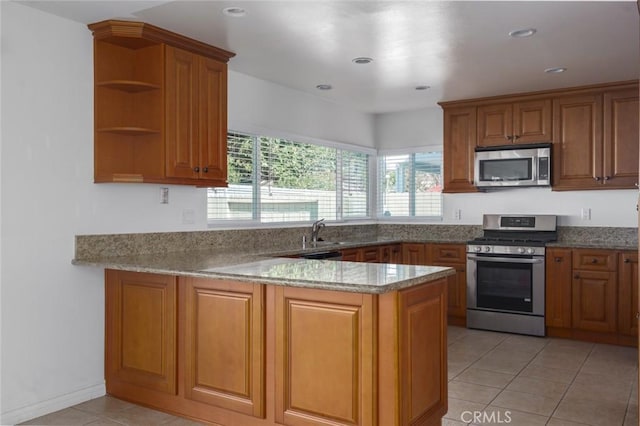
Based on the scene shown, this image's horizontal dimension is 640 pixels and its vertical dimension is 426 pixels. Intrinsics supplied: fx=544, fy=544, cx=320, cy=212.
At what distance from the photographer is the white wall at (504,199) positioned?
5316 mm

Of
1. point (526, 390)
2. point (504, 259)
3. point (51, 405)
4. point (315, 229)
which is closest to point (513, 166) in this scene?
point (504, 259)

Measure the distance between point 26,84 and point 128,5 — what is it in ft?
2.46

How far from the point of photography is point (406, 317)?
251 cm

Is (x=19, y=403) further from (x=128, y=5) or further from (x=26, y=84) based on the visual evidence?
(x=128, y=5)

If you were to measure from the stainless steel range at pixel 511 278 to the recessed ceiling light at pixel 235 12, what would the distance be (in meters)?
3.34

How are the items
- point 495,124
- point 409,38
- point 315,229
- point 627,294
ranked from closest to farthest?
1. point 409,38
2. point 627,294
3. point 315,229
4. point 495,124

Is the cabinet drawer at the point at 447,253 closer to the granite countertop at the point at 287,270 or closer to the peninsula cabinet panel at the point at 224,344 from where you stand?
the granite countertop at the point at 287,270

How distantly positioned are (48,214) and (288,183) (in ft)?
8.13

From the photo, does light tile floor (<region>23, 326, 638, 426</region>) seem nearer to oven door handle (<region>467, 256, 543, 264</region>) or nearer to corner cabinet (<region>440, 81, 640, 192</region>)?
oven door handle (<region>467, 256, 543, 264</region>)

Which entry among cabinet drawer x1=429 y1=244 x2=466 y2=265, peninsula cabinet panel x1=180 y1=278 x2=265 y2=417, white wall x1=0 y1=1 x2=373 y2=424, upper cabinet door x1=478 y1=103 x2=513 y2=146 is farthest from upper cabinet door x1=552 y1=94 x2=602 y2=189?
white wall x1=0 y1=1 x2=373 y2=424

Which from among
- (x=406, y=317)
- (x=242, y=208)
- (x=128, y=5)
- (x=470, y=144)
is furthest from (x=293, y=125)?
(x=406, y=317)

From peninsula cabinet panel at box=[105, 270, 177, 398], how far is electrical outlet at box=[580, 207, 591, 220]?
4207mm

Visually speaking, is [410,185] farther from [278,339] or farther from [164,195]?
[278,339]

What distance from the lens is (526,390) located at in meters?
3.63
